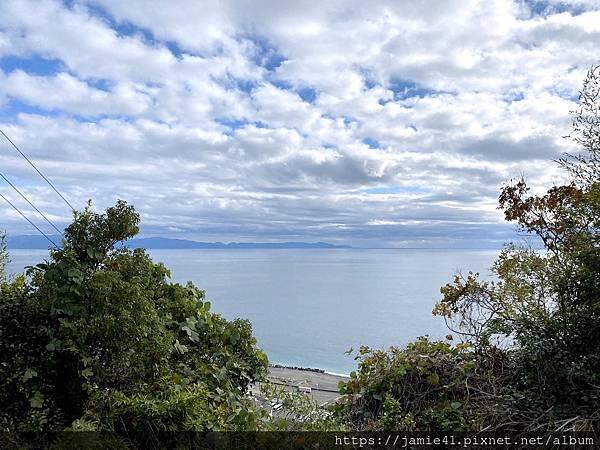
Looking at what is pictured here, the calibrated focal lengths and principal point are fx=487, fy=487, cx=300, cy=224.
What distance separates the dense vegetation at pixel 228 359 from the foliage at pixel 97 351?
0.01 metres

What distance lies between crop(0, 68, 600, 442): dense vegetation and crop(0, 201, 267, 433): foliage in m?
0.01

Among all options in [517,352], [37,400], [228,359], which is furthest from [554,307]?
[37,400]

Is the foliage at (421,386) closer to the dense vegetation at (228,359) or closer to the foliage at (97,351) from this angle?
the dense vegetation at (228,359)

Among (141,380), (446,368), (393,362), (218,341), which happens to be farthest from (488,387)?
(141,380)

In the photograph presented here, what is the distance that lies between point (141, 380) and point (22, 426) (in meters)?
0.95

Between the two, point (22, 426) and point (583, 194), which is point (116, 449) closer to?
point (22, 426)

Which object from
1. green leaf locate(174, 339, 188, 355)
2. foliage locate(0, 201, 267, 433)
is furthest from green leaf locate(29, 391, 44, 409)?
green leaf locate(174, 339, 188, 355)

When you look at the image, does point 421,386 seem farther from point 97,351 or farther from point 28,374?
point 28,374

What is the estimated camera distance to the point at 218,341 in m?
5.27

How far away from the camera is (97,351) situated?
163 inches

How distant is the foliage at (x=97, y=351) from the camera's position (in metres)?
3.96

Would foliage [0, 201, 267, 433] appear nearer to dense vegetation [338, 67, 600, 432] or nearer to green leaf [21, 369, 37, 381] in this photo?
green leaf [21, 369, 37, 381]

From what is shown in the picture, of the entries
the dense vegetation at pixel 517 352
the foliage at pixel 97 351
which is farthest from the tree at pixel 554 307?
the foliage at pixel 97 351

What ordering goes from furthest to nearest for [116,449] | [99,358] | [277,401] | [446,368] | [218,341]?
[218,341], [446,368], [277,401], [99,358], [116,449]
